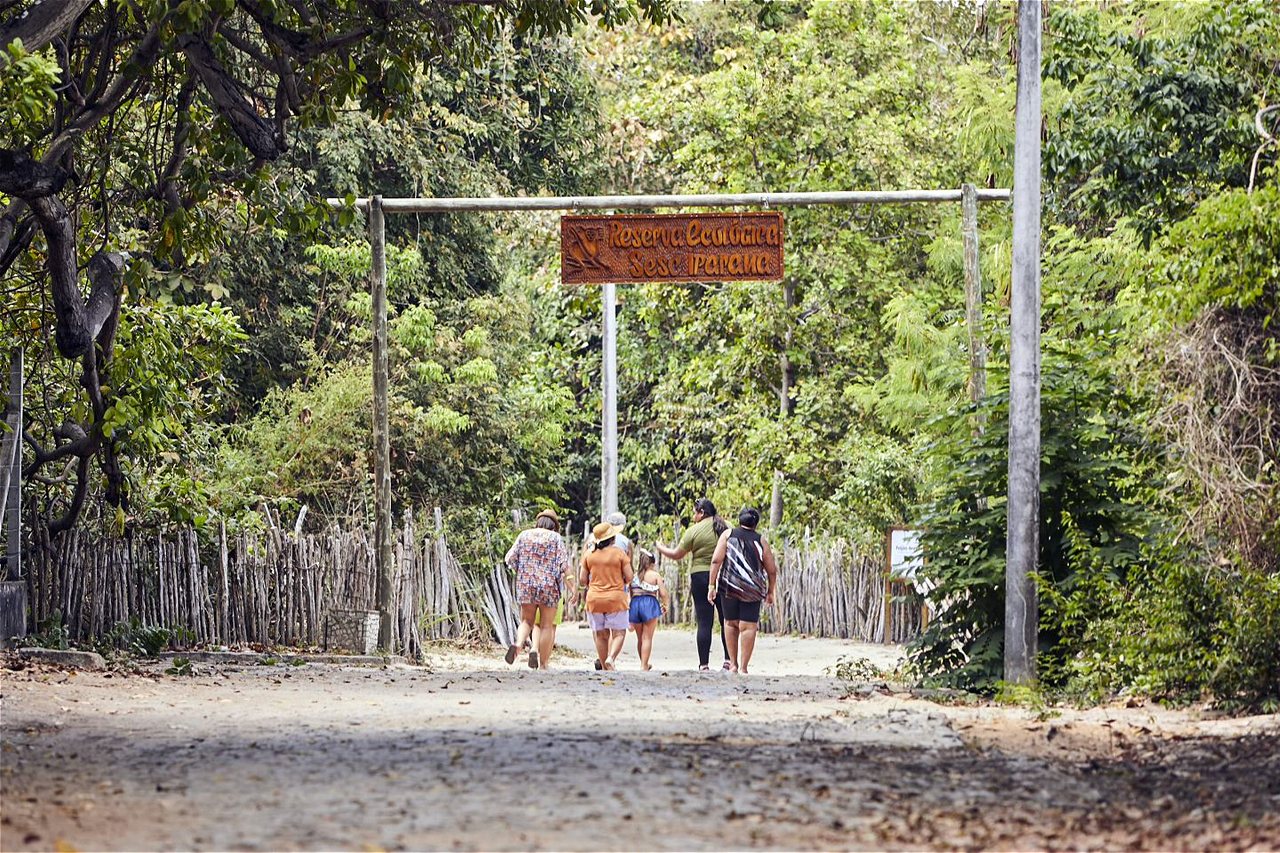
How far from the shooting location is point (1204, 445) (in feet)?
36.9

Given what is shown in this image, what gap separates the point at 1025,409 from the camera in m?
12.9

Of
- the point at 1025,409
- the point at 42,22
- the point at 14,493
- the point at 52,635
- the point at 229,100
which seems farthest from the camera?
the point at 52,635

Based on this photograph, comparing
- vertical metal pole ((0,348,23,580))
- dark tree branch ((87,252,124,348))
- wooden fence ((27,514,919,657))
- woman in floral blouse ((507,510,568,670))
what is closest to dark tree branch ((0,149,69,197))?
dark tree branch ((87,252,124,348))

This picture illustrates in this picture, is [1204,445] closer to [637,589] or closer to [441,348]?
[637,589]

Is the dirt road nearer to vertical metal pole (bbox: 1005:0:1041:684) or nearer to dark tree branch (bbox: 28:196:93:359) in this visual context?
vertical metal pole (bbox: 1005:0:1041:684)

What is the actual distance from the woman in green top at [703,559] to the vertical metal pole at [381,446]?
114 inches

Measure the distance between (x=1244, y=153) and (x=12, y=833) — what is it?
1315cm

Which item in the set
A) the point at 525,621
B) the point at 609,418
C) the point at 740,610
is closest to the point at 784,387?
the point at 609,418

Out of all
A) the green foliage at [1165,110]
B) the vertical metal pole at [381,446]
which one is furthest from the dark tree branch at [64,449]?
the green foliage at [1165,110]

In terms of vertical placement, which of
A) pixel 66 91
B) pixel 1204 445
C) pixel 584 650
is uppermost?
pixel 66 91

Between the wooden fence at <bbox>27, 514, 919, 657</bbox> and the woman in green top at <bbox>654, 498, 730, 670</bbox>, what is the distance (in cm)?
313

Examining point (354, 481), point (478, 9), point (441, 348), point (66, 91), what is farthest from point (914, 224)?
point (66, 91)

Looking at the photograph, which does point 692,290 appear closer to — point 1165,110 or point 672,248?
point 672,248

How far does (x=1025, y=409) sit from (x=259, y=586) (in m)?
8.47
